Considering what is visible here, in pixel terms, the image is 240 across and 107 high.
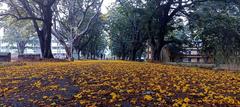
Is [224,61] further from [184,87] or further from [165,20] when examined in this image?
[165,20]

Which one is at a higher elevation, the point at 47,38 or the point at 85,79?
the point at 47,38

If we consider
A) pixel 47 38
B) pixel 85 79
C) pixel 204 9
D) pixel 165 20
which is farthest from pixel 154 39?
pixel 85 79

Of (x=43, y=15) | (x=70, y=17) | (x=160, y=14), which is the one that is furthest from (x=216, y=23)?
(x=70, y=17)

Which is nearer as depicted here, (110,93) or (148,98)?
(148,98)

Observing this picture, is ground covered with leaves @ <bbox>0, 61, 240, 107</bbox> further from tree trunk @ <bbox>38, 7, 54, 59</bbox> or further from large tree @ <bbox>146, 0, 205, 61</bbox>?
tree trunk @ <bbox>38, 7, 54, 59</bbox>

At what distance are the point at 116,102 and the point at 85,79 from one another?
3.19m

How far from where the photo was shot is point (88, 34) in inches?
1981

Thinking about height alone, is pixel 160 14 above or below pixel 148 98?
above

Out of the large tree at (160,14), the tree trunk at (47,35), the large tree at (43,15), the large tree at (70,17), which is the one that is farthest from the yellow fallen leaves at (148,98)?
the large tree at (70,17)

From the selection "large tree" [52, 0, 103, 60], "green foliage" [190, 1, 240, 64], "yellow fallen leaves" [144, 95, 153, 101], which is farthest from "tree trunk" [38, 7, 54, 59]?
"yellow fallen leaves" [144, 95, 153, 101]

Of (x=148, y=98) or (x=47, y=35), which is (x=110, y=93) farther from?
(x=47, y=35)

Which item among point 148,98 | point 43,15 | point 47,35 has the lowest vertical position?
point 148,98

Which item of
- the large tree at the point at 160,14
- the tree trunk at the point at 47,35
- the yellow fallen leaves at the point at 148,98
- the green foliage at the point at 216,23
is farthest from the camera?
the tree trunk at the point at 47,35

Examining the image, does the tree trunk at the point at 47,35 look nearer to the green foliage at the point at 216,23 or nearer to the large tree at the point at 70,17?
the large tree at the point at 70,17
